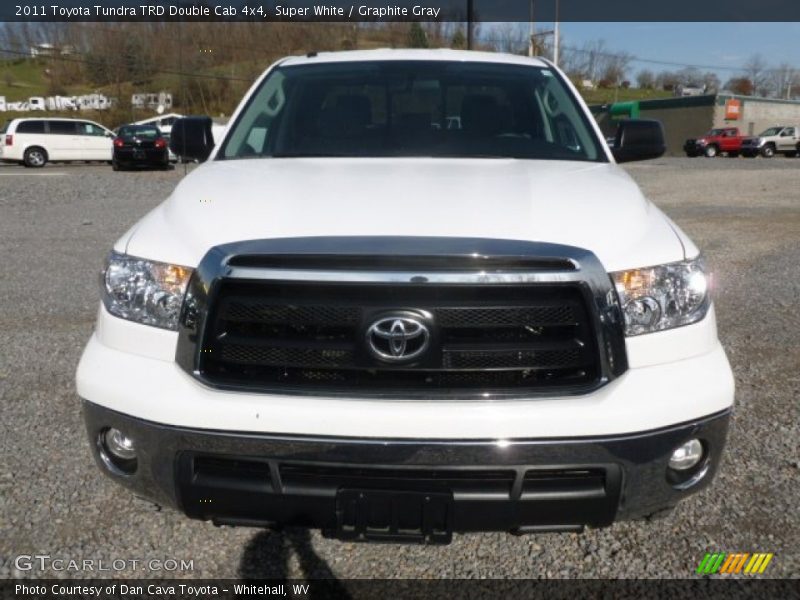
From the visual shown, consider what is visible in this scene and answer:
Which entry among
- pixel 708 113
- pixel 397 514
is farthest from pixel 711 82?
pixel 397 514

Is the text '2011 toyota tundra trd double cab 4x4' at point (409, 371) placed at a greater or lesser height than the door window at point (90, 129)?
greater

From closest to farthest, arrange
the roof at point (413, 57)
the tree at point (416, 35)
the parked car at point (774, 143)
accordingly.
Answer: the roof at point (413, 57) < the tree at point (416, 35) < the parked car at point (774, 143)

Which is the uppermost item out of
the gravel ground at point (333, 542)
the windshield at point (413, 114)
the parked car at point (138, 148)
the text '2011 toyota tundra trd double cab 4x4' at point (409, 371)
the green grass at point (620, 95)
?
the windshield at point (413, 114)

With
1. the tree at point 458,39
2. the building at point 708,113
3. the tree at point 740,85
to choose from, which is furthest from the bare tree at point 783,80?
the tree at point 458,39

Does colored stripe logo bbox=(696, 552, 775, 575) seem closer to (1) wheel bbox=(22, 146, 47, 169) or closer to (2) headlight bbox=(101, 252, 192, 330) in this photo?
(2) headlight bbox=(101, 252, 192, 330)

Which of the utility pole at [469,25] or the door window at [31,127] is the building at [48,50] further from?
the utility pole at [469,25]

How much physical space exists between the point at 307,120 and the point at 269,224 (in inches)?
67.1

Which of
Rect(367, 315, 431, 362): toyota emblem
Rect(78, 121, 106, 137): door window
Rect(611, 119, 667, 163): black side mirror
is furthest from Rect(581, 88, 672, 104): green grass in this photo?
Rect(367, 315, 431, 362): toyota emblem

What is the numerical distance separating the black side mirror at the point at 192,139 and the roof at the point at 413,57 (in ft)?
2.15

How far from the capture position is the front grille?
2115 millimetres

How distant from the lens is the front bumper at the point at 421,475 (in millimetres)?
2098

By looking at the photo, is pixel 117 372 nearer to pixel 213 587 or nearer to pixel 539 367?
pixel 213 587

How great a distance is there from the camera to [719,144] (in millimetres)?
40531
